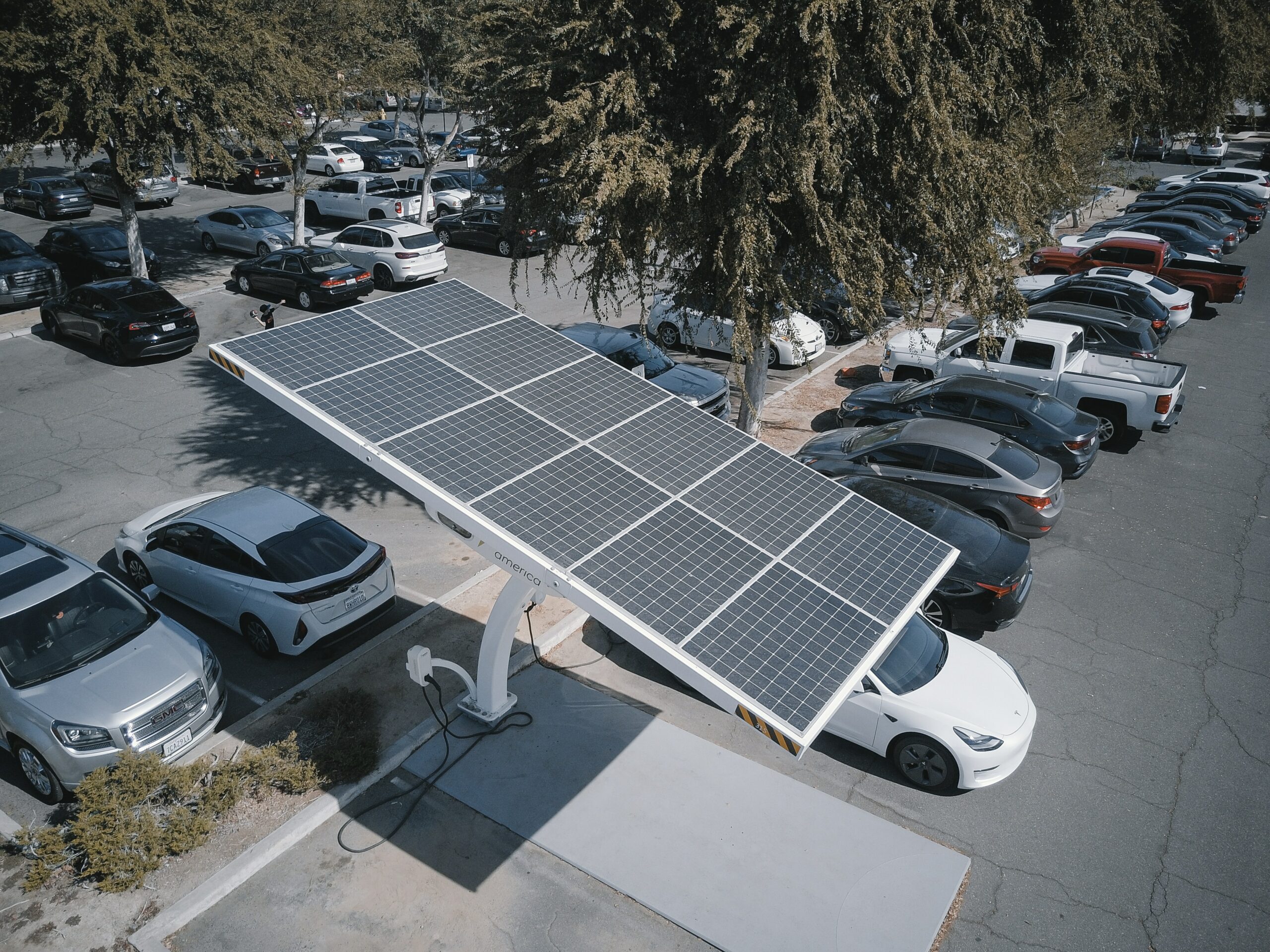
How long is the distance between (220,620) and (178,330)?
10.7 m

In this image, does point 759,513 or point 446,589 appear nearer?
point 759,513

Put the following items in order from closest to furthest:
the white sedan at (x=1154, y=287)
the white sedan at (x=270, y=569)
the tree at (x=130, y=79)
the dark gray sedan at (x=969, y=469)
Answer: the white sedan at (x=270, y=569) → the dark gray sedan at (x=969, y=469) → the tree at (x=130, y=79) → the white sedan at (x=1154, y=287)

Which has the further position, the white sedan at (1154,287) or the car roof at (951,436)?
the white sedan at (1154,287)

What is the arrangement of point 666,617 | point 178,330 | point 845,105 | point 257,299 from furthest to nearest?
1. point 257,299
2. point 178,330
3. point 845,105
4. point 666,617

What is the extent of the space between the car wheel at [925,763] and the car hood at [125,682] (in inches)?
265

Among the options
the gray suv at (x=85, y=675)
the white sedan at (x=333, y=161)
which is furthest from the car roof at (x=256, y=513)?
the white sedan at (x=333, y=161)

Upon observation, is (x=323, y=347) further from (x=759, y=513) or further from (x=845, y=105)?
(x=845, y=105)

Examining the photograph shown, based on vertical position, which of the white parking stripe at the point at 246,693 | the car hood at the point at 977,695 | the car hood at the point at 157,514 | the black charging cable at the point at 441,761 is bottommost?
the white parking stripe at the point at 246,693

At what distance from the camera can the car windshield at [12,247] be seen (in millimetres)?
22016

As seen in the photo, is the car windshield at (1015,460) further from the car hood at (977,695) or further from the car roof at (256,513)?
the car roof at (256,513)

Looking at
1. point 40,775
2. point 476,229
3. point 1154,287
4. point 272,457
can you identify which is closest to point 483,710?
point 40,775

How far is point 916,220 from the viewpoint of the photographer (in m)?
9.98

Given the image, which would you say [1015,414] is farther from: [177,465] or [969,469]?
[177,465]

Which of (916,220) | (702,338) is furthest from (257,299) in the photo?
(916,220)
